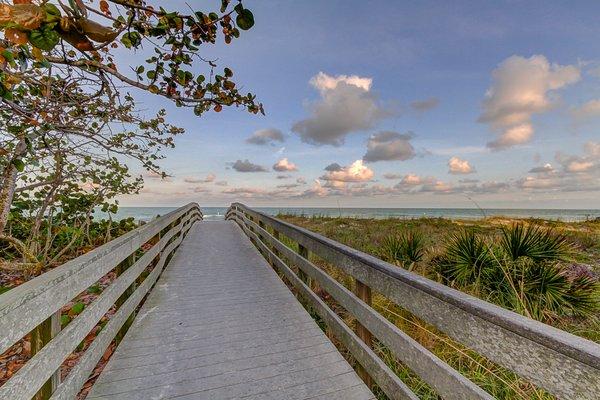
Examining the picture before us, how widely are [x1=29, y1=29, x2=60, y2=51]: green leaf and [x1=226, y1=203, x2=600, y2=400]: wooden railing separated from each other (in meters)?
2.19

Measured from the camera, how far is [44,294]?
67.4 inches

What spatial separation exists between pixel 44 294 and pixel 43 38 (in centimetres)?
126

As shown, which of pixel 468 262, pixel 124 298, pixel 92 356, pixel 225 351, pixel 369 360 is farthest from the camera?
pixel 468 262

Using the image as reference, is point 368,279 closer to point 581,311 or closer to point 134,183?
point 581,311

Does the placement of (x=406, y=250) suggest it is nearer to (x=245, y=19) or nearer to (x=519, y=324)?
(x=519, y=324)

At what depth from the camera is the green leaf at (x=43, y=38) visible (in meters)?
1.28

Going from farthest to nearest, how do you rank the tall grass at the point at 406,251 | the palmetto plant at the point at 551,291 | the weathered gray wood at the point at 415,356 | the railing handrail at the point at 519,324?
the tall grass at the point at 406,251, the palmetto plant at the point at 551,291, the weathered gray wood at the point at 415,356, the railing handrail at the point at 519,324

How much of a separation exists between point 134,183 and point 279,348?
6.86 metres

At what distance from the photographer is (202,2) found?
2.72m

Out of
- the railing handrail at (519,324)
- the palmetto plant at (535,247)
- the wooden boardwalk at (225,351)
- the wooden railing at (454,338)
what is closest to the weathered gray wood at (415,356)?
the wooden railing at (454,338)

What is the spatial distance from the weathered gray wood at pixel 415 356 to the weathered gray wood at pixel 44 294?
207 cm

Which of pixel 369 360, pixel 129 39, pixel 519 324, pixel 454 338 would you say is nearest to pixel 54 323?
pixel 129 39

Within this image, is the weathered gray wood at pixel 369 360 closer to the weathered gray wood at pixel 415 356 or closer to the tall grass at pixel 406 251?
the weathered gray wood at pixel 415 356

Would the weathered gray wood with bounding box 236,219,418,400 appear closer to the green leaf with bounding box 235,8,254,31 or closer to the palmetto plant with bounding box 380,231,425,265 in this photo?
the green leaf with bounding box 235,8,254,31
